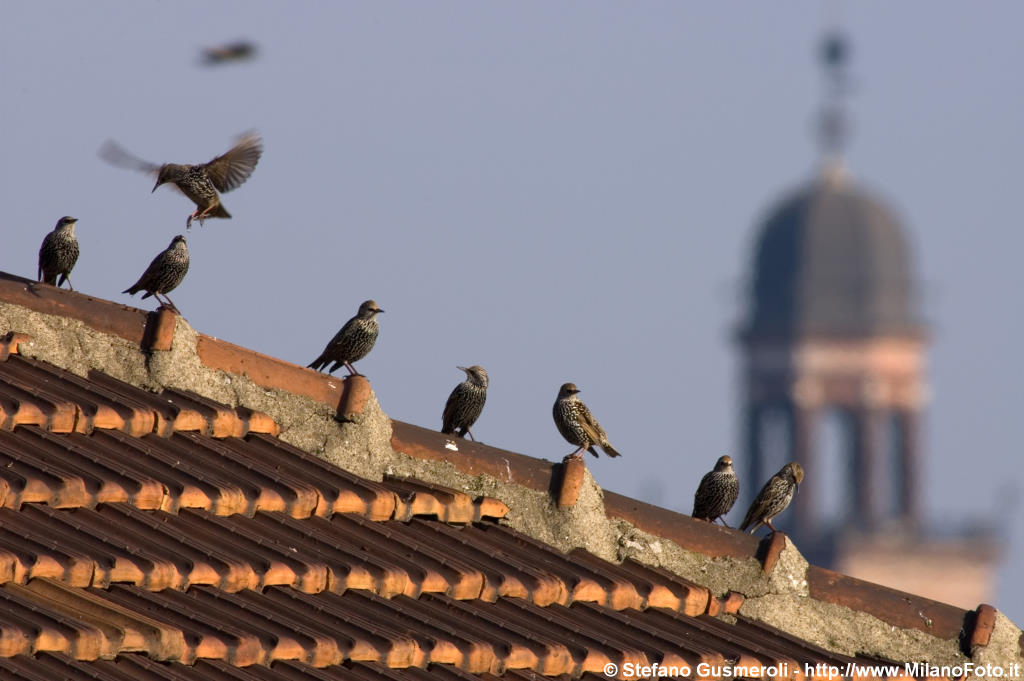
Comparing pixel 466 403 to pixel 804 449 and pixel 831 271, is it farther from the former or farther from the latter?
pixel 831 271

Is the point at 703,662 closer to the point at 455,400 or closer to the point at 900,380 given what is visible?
the point at 455,400

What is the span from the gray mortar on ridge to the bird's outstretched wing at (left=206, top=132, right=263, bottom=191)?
236 centimetres

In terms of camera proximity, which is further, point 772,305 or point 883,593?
point 772,305

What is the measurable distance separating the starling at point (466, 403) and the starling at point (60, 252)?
191 centimetres

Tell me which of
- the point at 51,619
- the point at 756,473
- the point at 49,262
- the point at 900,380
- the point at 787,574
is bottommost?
the point at 51,619

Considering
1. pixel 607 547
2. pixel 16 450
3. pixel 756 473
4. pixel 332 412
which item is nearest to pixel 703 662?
pixel 607 547

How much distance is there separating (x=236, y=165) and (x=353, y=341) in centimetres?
114

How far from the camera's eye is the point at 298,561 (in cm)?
828

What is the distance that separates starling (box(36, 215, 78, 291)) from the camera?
35.7 feet

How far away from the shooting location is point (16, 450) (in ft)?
27.2

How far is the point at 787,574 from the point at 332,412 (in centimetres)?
203

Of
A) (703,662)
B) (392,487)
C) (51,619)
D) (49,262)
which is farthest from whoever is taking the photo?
(49,262)

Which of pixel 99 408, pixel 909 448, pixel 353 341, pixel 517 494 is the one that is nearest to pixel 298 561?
pixel 99 408

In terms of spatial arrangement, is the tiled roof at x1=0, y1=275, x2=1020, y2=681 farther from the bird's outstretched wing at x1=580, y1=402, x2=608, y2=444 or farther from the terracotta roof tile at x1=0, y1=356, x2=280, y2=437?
the bird's outstretched wing at x1=580, y1=402, x2=608, y2=444
